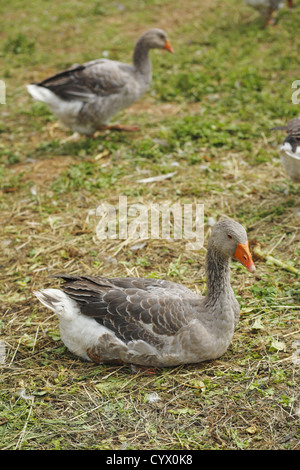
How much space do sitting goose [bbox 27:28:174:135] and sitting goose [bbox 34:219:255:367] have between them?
4.27m

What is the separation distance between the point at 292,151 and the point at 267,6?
7.54 meters

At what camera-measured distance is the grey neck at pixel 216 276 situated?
4227 millimetres

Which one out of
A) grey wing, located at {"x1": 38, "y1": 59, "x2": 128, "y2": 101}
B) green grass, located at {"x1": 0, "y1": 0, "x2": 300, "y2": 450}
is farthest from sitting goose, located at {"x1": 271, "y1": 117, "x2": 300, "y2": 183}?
grey wing, located at {"x1": 38, "y1": 59, "x2": 128, "y2": 101}

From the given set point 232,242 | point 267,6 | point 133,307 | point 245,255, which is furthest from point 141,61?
point 133,307

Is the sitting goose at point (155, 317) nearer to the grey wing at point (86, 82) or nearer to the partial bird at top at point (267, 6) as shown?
the grey wing at point (86, 82)

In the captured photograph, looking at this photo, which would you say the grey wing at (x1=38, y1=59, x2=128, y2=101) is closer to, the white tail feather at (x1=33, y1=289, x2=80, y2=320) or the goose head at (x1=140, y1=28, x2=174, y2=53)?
the goose head at (x1=140, y1=28, x2=174, y2=53)

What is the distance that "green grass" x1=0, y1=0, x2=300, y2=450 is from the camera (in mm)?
3717

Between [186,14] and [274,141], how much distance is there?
6854mm

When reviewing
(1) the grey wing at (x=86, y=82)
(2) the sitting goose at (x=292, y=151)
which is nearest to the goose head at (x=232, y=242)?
(2) the sitting goose at (x=292, y=151)

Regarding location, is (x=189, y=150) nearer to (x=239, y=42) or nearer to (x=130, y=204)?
(x=130, y=204)

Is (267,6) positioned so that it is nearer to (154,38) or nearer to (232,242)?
(154,38)

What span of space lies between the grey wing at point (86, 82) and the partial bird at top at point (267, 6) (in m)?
5.42

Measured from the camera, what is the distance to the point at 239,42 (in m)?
11.4
